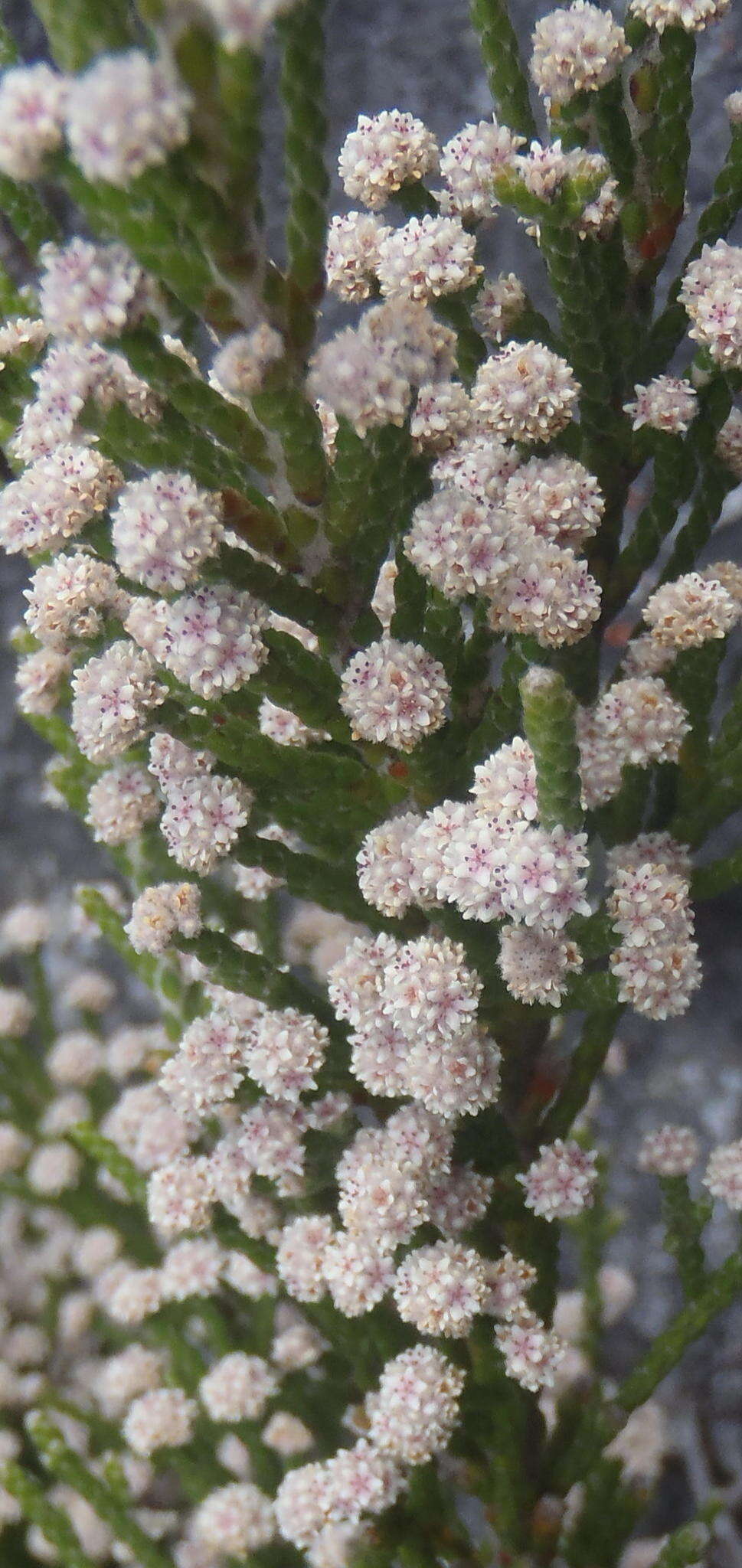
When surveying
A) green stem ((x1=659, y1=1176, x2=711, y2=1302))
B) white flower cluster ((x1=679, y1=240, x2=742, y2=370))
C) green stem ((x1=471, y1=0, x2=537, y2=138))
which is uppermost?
green stem ((x1=471, y1=0, x2=537, y2=138))

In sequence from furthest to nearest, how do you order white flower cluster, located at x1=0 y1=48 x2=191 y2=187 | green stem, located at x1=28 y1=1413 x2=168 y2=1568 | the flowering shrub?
1. green stem, located at x1=28 y1=1413 x2=168 y2=1568
2. the flowering shrub
3. white flower cluster, located at x1=0 y1=48 x2=191 y2=187

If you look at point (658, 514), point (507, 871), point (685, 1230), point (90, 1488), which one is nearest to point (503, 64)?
point (658, 514)

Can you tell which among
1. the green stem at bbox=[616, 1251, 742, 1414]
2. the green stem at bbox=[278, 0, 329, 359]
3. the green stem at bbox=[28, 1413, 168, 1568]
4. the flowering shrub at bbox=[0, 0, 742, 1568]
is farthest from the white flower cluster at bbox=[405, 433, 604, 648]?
the green stem at bbox=[28, 1413, 168, 1568]

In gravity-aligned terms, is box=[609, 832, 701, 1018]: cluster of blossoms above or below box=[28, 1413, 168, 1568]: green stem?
above

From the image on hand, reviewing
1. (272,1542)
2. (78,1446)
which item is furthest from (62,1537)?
(78,1446)

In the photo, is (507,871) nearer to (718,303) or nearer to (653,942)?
(653,942)

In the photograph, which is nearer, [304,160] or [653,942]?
[304,160]

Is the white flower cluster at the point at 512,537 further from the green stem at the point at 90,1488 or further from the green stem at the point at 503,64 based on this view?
the green stem at the point at 90,1488

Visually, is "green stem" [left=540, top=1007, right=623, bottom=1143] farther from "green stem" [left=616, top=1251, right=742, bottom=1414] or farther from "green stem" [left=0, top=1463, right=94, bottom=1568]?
"green stem" [left=0, top=1463, right=94, bottom=1568]

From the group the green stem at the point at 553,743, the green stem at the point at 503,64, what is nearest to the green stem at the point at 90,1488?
the green stem at the point at 553,743

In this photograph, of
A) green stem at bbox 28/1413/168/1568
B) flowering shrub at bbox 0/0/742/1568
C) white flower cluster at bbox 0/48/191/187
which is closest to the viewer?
white flower cluster at bbox 0/48/191/187
